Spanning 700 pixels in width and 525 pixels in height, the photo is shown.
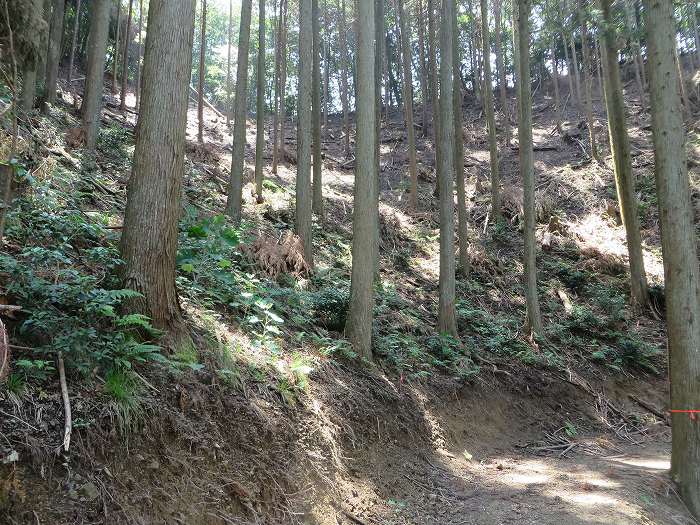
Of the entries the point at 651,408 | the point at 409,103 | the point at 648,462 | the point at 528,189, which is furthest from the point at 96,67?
the point at 651,408

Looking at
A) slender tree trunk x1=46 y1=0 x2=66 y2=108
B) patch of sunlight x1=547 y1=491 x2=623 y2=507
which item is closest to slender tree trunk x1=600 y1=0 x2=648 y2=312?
patch of sunlight x1=547 y1=491 x2=623 y2=507

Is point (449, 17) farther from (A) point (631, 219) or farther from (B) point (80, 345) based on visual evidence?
(B) point (80, 345)

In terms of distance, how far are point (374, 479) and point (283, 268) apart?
5016 millimetres

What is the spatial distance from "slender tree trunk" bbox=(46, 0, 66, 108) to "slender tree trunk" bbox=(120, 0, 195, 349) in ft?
30.8

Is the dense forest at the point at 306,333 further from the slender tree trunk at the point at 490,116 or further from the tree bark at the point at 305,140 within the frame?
the slender tree trunk at the point at 490,116

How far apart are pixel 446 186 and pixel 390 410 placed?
17.1 ft

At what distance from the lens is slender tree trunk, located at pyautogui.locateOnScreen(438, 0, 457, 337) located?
10.1 metres

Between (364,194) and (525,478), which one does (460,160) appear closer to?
(364,194)

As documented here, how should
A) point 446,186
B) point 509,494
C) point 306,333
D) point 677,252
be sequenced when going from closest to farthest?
1. point 677,252
2. point 509,494
3. point 306,333
4. point 446,186

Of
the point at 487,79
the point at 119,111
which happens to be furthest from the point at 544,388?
the point at 119,111

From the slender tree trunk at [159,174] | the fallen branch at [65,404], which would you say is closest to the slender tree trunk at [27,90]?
the slender tree trunk at [159,174]

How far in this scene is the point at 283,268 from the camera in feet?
32.1

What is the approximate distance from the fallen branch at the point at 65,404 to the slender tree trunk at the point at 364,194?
4545mm

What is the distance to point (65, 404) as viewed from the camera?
10.9 feet
